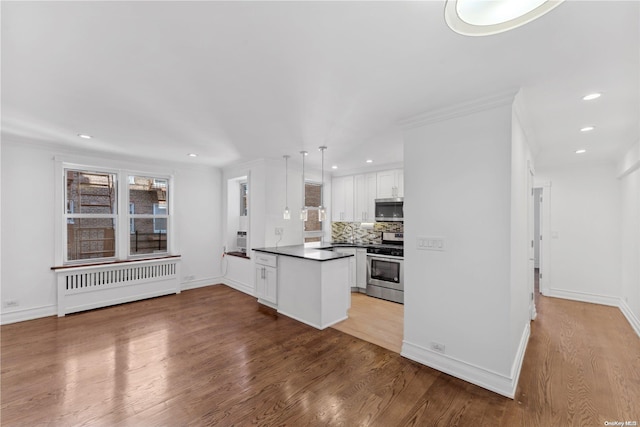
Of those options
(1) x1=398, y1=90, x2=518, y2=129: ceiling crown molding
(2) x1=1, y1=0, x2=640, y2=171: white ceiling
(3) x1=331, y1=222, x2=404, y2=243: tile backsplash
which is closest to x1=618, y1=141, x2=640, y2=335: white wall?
(2) x1=1, y1=0, x2=640, y2=171: white ceiling

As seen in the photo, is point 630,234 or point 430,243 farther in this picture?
point 630,234

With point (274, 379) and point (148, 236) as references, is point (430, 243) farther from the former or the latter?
point (148, 236)

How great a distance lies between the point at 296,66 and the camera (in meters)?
1.86

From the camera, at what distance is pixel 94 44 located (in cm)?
164

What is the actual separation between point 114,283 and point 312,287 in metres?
3.44

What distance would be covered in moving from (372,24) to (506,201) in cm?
175

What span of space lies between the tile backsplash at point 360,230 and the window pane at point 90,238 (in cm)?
435

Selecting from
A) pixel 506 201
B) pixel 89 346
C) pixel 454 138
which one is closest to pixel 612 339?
pixel 506 201

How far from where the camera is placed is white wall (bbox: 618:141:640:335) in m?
3.46

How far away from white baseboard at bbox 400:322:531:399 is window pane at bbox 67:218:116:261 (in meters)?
5.09

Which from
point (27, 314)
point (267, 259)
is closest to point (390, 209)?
point (267, 259)

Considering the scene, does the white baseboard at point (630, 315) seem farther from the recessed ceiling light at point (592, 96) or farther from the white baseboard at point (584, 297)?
the recessed ceiling light at point (592, 96)

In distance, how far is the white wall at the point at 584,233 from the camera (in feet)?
14.6

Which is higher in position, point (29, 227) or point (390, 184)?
point (390, 184)
